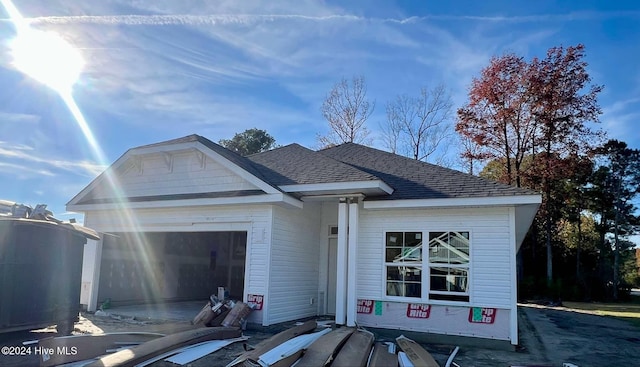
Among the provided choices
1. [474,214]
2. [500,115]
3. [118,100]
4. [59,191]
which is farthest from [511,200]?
[500,115]

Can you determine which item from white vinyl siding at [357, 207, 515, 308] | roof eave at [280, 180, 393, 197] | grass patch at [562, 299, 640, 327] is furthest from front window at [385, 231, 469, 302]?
grass patch at [562, 299, 640, 327]

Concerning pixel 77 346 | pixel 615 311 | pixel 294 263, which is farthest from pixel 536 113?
pixel 77 346

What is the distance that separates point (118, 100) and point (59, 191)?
4032mm

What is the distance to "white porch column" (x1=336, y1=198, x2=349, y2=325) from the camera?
9.06 meters

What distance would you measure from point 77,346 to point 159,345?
112 centimetres

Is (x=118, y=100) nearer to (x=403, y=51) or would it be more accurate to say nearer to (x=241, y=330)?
(x=241, y=330)

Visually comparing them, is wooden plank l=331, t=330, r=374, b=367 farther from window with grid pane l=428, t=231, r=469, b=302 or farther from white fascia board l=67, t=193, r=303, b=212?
white fascia board l=67, t=193, r=303, b=212

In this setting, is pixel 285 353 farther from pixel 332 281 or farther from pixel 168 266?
pixel 168 266

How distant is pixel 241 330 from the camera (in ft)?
27.8

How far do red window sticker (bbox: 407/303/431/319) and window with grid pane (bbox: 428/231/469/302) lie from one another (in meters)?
0.26

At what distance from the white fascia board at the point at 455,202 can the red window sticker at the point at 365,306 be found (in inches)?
79.1

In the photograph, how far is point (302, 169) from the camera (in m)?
10.4

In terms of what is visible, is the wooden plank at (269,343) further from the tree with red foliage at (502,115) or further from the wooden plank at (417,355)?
the tree with red foliage at (502,115)

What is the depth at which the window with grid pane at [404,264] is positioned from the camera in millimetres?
8883
